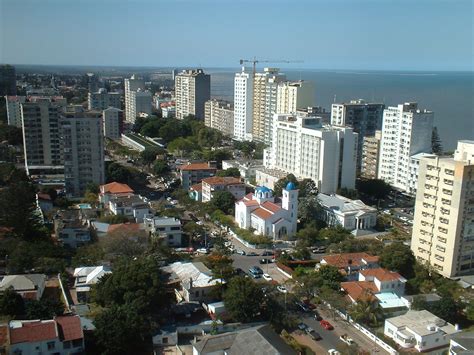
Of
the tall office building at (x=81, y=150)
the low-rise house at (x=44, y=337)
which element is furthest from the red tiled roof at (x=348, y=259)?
the tall office building at (x=81, y=150)

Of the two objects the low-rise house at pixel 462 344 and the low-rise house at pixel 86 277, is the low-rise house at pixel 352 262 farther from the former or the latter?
the low-rise house at pixel 86 277

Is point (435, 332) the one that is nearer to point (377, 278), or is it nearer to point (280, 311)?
point (377, 278)

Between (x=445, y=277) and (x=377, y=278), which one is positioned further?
(x=445, y=277)

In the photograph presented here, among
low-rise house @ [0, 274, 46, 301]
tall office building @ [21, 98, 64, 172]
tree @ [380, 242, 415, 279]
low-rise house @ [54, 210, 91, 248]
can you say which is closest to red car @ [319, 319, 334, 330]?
tree @ [380, 242, 415, 279]

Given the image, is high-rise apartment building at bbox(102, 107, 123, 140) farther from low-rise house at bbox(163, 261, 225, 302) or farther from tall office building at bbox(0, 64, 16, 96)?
low-rise house at bbox(163, 261, 225, 302)

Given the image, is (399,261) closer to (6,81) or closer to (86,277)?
(86,277)

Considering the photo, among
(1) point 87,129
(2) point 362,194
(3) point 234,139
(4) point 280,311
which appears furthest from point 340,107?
(4) point 280,311
